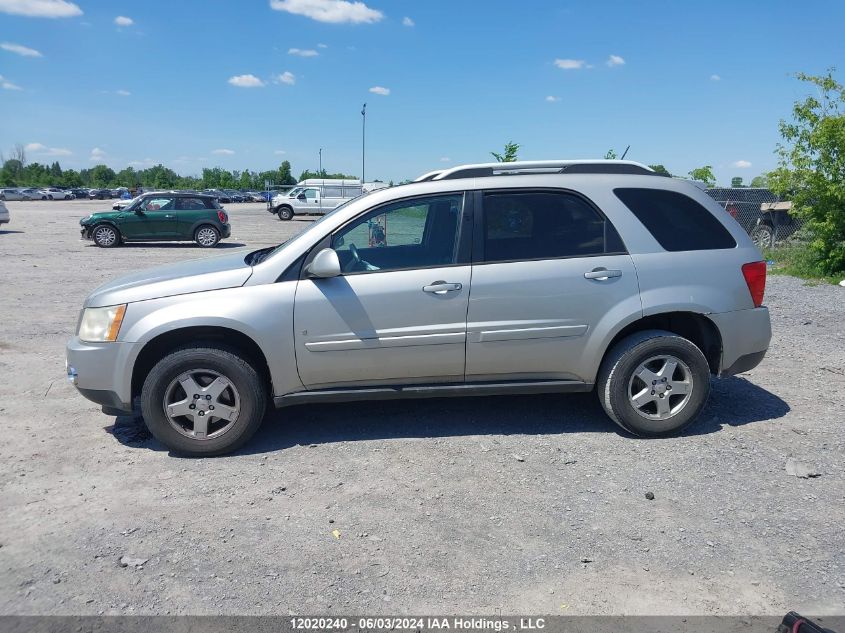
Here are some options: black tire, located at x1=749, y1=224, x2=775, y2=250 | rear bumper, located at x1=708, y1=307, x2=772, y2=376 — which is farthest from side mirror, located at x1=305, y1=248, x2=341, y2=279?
black tire, located at x1=749, y1=224, x2=775, y2=250

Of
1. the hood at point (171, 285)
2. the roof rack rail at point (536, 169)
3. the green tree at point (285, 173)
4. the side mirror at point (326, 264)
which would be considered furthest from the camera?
the green tree at point (285, 173)

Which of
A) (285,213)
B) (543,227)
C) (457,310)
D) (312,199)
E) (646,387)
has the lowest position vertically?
(646,387)

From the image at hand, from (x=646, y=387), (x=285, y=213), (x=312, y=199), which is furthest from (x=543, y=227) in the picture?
(x=312, y=199)

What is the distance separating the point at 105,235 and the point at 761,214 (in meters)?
18.5

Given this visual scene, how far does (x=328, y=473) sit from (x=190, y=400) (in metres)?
1.07

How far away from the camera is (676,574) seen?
3.28 meters

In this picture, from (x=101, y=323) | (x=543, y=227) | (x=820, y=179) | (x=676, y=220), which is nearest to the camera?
(x=101, y=323)

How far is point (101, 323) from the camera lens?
15.1 ft

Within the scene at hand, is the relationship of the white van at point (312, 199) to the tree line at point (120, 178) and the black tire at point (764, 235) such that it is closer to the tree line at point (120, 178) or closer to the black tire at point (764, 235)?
the black tire at point (764, 235)

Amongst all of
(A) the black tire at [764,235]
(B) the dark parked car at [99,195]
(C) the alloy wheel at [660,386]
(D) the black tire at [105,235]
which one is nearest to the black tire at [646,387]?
(C) the alloy wheel at [660,386]

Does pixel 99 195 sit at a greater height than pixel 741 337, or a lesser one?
greater

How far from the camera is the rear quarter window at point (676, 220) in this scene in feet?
16.2

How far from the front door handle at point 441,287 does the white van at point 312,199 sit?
3625 centimetres

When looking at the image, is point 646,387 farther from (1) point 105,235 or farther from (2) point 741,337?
(1) point 105,235
